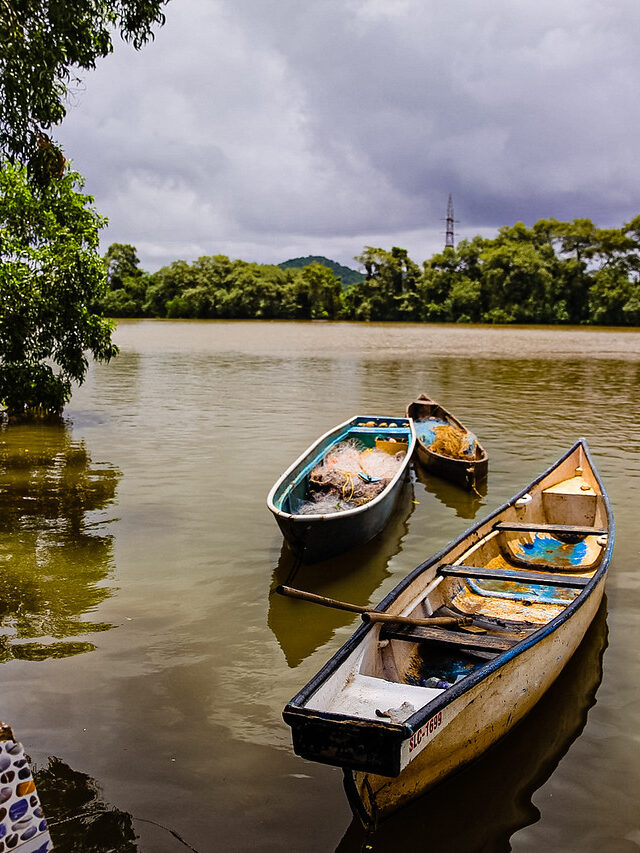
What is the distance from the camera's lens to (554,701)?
5.45 metres

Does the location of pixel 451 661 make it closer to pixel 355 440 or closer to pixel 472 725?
pixel 472 725

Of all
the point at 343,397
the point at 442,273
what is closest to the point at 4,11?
the point at 343,397

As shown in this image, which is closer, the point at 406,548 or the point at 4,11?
the point at 4,11

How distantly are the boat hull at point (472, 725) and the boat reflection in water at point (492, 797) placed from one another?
14 centimetres

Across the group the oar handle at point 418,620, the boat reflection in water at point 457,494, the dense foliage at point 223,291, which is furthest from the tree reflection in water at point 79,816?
the dense foliage at point 223,291

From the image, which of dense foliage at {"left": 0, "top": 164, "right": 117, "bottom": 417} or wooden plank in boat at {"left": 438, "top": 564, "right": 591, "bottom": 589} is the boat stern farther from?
dense foliage at {"left": 0, "top": 164, "right": 117, "bottom": 417}

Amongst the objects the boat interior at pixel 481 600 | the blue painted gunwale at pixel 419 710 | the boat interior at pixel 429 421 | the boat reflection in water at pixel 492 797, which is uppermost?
the boat interior at pixel 429 421

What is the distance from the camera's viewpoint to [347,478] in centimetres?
992

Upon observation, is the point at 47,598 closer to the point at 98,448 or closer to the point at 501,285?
the point at 98,448

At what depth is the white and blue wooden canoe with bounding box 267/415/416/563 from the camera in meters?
7.62

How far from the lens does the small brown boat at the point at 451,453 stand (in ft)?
38.5

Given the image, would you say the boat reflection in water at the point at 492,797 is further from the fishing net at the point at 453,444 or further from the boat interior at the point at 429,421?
the boat interior at the point at 429,421

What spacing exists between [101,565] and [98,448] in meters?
6.83

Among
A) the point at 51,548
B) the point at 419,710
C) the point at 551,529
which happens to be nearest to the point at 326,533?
the point at 551,529
